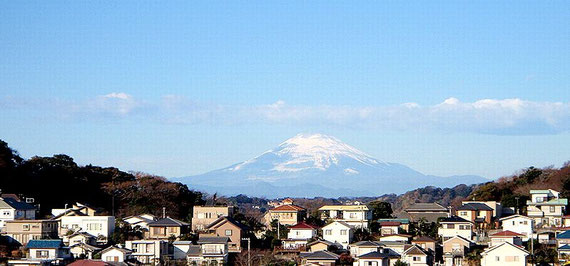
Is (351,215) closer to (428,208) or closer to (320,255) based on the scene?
(428,208)

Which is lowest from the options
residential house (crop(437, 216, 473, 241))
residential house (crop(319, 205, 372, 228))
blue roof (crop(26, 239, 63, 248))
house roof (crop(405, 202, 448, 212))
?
blue roof (crop(26, 239, 63, 248))

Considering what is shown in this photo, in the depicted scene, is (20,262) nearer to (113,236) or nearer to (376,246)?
(113,236)

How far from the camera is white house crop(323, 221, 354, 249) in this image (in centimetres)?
3288

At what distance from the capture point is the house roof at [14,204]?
105 ft

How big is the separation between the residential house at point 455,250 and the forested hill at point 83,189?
11831 mm

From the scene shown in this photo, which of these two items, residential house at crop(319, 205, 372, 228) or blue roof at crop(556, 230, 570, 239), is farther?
residential house at crop(319, 205, 372, 228)

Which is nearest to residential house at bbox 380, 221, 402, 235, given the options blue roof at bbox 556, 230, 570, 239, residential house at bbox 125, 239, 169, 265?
blue roof at bbox 556, 230, 570, 239

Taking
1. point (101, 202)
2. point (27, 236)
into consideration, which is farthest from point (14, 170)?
point (27, 236)

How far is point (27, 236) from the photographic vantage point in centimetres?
3106

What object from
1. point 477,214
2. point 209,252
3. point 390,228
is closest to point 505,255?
point 390,228

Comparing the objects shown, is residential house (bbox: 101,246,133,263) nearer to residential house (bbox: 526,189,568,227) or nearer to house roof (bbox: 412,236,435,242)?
house roof (bbox: 412,236,435,242)

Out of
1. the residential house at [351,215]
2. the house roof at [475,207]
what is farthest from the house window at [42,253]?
the house roof at [475,207]

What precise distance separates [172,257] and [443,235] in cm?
1058

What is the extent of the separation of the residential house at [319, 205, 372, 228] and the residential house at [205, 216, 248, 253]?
5.36 m
